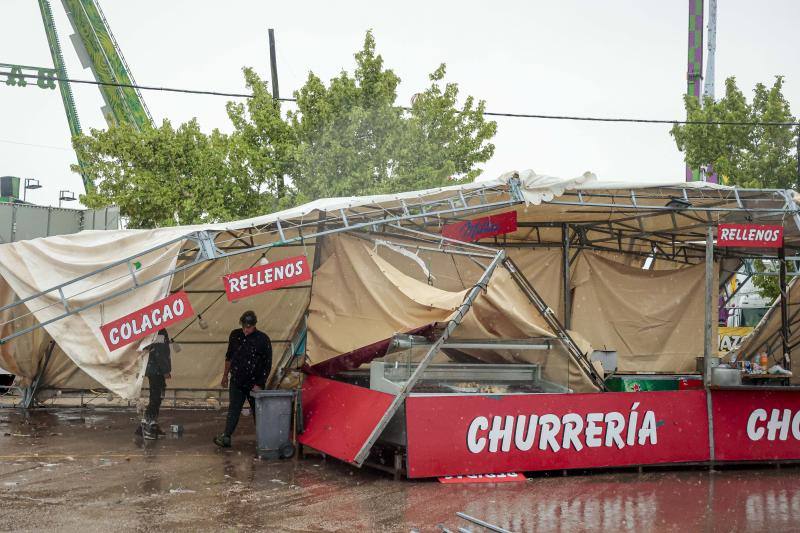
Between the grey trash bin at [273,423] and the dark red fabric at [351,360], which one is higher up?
the dark red fabric at [351,360]

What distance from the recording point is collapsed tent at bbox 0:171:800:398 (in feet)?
40.0

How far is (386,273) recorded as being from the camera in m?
13.3

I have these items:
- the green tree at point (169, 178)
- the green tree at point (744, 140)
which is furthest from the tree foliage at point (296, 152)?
the green tree at point (744, 140)

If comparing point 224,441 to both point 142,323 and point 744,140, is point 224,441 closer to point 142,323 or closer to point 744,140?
point 142,323

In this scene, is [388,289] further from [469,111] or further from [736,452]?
[469,111]

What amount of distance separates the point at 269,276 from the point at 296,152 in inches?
538

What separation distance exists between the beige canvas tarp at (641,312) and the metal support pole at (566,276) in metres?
0.26

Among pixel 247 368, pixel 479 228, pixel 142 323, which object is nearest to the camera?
pixel 142 323

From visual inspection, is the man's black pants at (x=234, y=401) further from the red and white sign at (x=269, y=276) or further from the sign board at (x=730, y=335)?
the sign board at (x=730, y=335)

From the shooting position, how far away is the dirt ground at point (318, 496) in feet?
27.0

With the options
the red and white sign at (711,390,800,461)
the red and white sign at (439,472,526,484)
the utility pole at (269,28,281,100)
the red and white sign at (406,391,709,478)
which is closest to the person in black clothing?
the red and white sign at (406,391,709,478)

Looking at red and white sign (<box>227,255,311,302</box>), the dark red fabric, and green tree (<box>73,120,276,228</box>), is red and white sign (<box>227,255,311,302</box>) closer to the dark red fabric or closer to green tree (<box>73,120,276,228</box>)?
the dark red fabric

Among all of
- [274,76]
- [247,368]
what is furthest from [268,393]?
[274,76]

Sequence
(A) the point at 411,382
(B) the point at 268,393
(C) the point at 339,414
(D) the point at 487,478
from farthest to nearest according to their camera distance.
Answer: (B) the point at 268,393, (C) the point at 339,414, (D) the point at 487,478, (A) the point at 411,382
